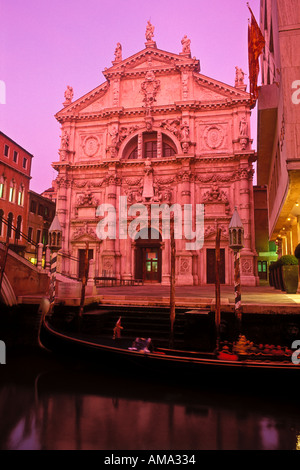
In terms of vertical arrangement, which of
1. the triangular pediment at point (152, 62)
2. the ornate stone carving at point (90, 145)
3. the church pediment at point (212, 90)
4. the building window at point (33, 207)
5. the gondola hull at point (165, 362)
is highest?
the triangular pediment at point (152, 62)

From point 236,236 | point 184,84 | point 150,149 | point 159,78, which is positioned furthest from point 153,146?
point 236,236

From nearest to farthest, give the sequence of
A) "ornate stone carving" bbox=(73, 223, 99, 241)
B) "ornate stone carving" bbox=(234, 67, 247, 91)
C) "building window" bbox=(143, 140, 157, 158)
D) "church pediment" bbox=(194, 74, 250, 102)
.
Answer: "church pediment" bbox=(194, 74, 250, 102), "ornate stone carving" bbox=(234, 67, 247, 91), "ornate stone carving" bbox=(73, 223, 99, 241), "building window" bbox=(143, 140, 157, 158)

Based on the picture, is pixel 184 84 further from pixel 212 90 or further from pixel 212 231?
pixel 212 231

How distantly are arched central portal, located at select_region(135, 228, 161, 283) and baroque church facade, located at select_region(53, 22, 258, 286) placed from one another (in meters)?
0.08

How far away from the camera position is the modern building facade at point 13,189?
91.8 ft

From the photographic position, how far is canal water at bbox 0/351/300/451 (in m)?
4.87

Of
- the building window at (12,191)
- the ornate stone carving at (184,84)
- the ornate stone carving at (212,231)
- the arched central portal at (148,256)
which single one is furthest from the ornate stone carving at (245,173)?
the building window at (12,191)

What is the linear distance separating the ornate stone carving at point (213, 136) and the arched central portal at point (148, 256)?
8054mm

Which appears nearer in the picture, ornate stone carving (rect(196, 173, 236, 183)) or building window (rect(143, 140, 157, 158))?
ornate stone carving (rect(196, 173, 236, 183))

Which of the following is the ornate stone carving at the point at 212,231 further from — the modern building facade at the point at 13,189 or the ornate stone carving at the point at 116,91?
the modern building facade at the point at 13,189

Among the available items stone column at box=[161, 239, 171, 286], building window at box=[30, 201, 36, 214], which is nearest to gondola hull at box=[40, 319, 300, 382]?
stone column at box=[161, 239, 171, 286]

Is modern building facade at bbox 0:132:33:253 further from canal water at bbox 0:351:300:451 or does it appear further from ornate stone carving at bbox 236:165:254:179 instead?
canal water at bbox 0:351:300:451

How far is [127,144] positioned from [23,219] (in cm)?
1307
